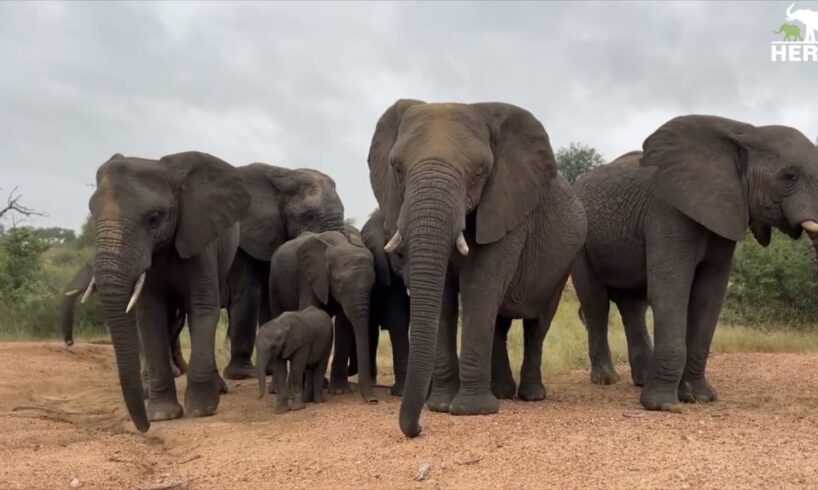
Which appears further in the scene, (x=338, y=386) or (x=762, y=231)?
(x=338, y=386)

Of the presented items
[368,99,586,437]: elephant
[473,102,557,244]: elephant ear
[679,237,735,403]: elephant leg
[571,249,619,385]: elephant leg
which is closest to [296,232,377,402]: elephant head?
[368,99,586,437]: elephant

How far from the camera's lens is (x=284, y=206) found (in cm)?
1219

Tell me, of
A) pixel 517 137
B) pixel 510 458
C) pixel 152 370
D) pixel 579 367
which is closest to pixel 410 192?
pixel 517 137

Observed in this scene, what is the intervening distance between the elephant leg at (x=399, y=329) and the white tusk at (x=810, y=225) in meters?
4.24

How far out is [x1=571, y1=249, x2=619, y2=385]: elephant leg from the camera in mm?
10180

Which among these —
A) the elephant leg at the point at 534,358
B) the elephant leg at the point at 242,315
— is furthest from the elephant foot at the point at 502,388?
the elephant leg at the point at 242,315

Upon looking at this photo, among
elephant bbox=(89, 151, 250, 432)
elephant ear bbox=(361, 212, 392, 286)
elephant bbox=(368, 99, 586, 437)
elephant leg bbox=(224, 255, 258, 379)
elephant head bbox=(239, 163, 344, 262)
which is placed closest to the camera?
elephant bbox=(368, 99, 586, 437)

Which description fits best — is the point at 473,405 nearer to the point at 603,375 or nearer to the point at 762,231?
the point at 762,231

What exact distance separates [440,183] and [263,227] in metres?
5.73

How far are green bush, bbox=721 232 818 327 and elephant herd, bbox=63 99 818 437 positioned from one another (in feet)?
33.2

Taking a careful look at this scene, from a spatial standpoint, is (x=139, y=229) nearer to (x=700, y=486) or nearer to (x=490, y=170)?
(x=490, y=170)

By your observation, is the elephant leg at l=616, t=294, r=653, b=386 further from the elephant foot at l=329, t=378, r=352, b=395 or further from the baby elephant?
the baby elephant

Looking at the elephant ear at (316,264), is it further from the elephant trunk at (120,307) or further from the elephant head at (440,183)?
the elephant trunk at (120,307)

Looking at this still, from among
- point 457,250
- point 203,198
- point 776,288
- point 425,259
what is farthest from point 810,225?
point 776,288
